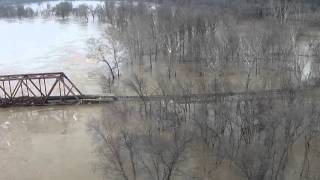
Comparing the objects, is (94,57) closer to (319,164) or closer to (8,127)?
(8,127)

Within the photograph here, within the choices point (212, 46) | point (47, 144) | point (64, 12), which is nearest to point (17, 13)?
point (64, 12)

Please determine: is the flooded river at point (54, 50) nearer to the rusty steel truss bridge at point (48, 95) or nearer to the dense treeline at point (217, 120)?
the rusty steel truss bridge at point (48, 95)

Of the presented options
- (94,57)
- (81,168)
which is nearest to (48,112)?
A: (81,168)

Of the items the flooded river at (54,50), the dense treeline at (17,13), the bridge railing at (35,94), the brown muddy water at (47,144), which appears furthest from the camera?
the dense treeline at (17,13)

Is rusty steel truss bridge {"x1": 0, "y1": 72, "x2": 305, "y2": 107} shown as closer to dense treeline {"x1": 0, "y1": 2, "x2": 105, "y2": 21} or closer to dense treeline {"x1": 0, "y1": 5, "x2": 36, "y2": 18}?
dense treeline {"x1": 0, "y1": 2, "x2": 105, "y2": 21}

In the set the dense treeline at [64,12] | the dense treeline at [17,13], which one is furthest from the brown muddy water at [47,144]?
the dense treeline at [17,13]

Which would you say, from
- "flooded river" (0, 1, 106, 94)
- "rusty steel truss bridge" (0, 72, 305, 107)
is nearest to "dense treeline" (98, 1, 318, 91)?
"flooded river" (0, 1, 106, 94)

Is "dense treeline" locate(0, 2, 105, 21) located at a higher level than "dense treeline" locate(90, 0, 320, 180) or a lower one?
higher

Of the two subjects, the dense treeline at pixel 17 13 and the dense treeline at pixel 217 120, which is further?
the dense treeline at pixel 17 13
